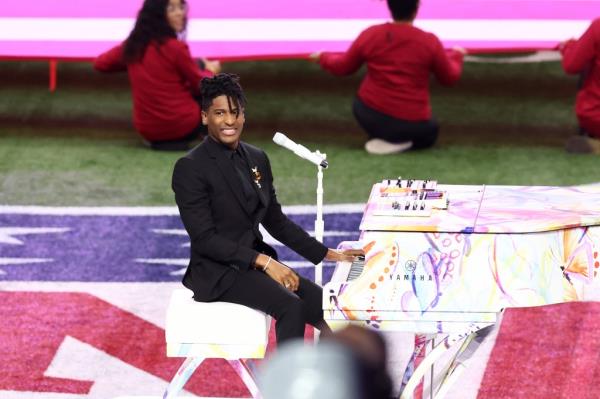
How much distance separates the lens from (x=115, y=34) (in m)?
8.53

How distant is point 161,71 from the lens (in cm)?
773

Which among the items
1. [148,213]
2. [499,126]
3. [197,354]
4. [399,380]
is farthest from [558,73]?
[197,354]

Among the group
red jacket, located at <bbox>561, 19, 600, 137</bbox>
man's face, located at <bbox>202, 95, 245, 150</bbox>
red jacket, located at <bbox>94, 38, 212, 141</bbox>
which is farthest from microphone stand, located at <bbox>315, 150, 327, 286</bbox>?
red jacket, located at <bbox>561, 19, 600, 137</bbox>

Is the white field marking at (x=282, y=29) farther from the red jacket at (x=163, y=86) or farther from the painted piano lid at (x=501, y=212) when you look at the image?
the painted piano lid at (x=501, y=212)

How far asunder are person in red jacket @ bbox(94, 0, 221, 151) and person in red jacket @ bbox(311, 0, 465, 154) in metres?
0.80

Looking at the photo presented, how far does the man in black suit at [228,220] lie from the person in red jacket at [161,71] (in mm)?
3362

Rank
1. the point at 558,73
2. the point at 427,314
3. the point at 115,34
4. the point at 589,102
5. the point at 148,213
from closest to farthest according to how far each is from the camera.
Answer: the point at 427,314, the point at 148,213, the point at 589,102, the point at 115,34, the point at 558,73

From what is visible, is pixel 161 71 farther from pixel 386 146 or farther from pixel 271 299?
pixel 271 299

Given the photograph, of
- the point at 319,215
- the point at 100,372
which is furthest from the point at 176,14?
the point at 319,215

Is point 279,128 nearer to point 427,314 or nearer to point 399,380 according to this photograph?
point 399,380

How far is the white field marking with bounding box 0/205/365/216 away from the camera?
685 centimetres

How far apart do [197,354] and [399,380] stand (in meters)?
1.05

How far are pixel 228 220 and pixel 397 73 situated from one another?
3.57 metres

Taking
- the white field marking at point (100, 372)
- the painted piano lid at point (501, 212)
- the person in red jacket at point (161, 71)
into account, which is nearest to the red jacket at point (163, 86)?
the person in red jacket at point (161, 71)
